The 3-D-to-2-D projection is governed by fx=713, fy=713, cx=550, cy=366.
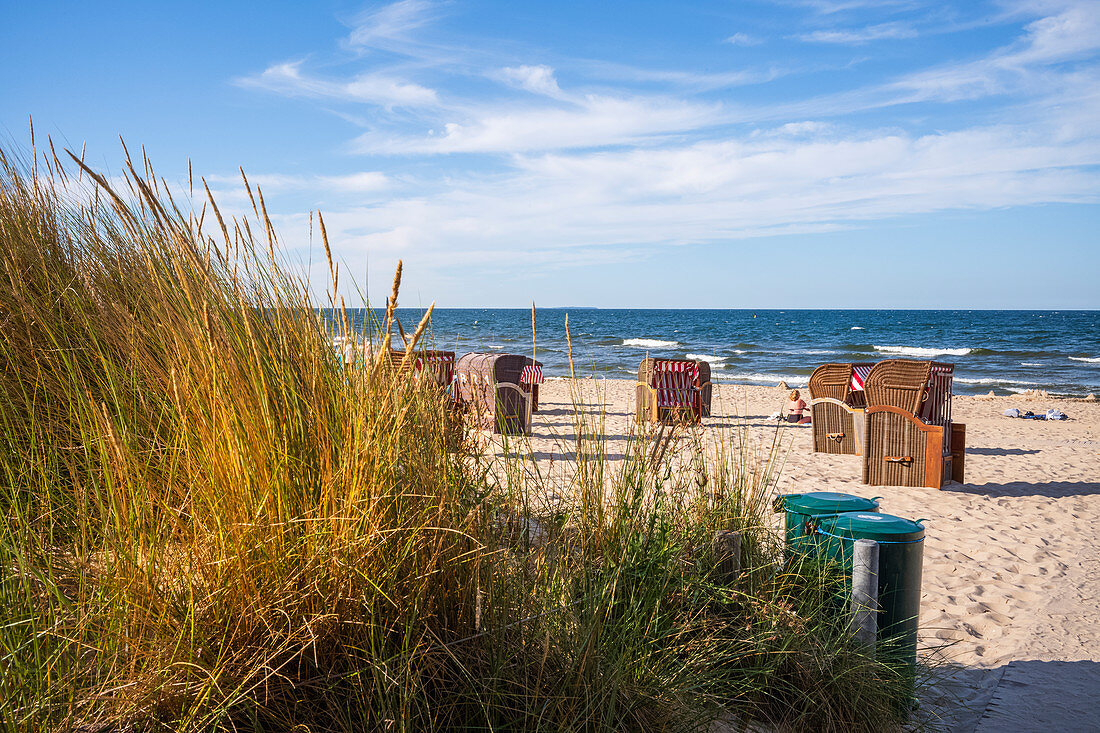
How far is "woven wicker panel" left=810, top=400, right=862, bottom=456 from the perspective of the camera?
7.71 metres

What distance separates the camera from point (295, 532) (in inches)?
54.8

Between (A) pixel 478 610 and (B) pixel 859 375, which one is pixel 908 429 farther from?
(A) pixel 478 610

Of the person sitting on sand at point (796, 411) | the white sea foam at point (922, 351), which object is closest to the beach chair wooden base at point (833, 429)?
the person sitting on sand at point (796, 411)

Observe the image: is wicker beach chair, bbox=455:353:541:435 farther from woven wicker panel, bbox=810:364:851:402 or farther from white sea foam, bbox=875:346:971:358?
white sea foam, bbox=875:346:971:358

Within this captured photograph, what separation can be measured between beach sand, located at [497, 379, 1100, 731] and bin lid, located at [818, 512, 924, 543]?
0.52 metres

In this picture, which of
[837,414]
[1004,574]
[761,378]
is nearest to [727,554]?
[1004,574]

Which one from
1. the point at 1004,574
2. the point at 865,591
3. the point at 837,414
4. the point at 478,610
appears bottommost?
the point at 1004,574

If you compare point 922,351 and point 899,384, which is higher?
point 899,384

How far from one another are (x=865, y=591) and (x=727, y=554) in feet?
1.58

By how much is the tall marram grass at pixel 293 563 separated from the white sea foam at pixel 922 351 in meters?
30.9

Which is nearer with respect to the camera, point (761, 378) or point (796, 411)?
point (796, 411)

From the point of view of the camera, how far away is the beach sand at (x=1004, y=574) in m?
2.67

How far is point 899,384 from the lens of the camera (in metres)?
Result: 6.31

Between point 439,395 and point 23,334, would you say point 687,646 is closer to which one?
point 439,395
